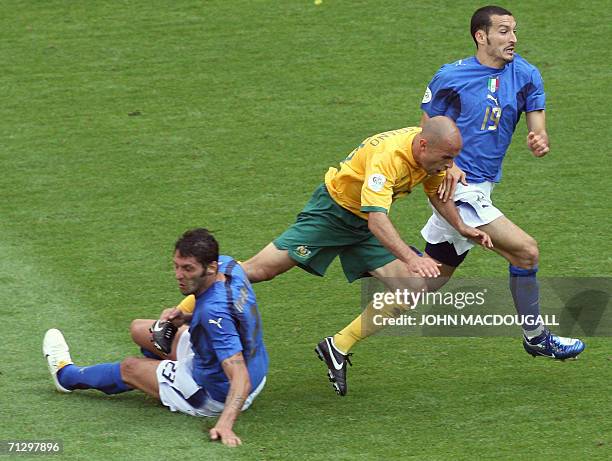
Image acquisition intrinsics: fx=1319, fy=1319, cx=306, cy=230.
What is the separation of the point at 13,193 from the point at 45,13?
11.9 feet

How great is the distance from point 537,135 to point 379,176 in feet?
3.90

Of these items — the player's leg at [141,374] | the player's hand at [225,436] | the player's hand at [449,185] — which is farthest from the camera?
the player's hand at [449,185]

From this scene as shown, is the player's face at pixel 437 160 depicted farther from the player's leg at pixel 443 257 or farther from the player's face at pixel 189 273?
the player's face at pixel 189 273

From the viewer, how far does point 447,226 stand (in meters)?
7.44

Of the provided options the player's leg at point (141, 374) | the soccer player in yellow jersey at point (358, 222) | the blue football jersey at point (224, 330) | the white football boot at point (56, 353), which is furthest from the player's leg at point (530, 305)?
the white football boot at point (56, 353)

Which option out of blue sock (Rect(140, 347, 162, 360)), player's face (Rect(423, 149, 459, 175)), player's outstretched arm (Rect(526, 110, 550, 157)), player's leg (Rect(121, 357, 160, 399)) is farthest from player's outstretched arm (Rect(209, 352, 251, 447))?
player's outstretched arm (Rect(526, 110, 550, 157))

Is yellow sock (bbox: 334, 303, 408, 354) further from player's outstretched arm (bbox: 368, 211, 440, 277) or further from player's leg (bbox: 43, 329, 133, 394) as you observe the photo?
player's leg (bbox: 43, 329, 133, 394)

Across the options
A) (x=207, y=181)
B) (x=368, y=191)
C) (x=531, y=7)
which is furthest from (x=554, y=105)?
(x=368, y=191)

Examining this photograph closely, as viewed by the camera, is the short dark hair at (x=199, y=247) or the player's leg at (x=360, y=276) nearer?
the short dark hair at (x=199, y=247)

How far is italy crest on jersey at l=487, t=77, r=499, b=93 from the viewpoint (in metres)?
7.52

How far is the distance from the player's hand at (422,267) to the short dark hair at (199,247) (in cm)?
97

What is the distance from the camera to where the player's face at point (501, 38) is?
7543 mm

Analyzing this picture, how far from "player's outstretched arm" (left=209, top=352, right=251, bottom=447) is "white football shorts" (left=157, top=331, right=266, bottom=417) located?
287 mm

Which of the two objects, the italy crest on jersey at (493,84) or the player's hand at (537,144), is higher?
the italy crest on jersey at (493,84)
